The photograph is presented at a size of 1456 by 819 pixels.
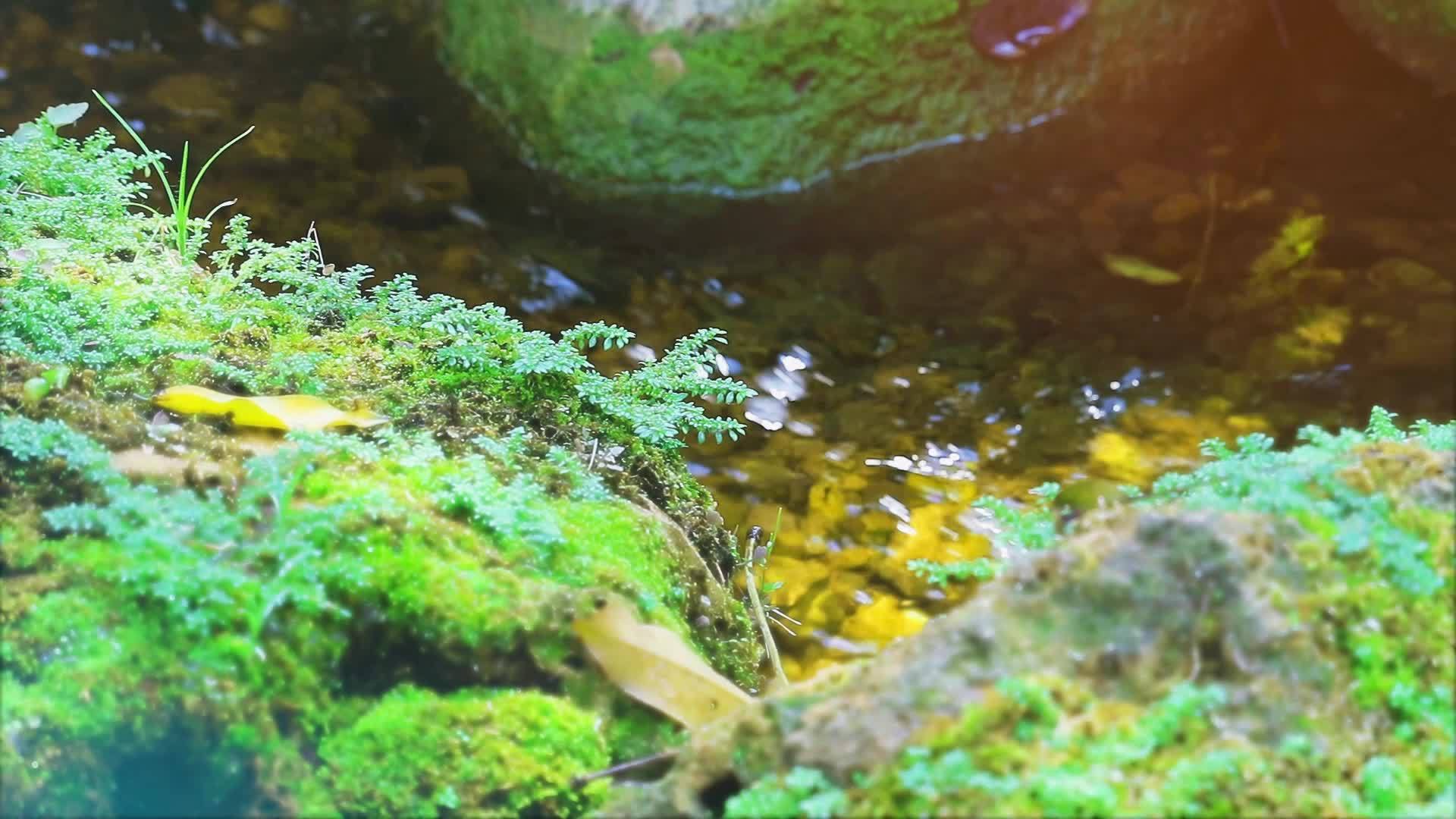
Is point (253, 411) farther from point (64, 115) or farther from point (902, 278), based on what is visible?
point (902, 278)

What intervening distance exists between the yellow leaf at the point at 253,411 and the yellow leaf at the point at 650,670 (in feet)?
2.42

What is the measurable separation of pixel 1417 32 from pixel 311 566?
7.43m

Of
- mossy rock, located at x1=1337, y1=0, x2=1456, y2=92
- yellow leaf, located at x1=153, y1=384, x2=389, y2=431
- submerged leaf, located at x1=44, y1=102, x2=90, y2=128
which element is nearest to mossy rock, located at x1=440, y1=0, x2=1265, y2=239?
mossy rock, located at x1=1337, y1=0, x2=1456, y2=92

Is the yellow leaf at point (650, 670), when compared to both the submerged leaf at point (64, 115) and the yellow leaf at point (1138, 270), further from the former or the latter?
the yellow leaf at point (1138, 270)

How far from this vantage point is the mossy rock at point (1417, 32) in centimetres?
641

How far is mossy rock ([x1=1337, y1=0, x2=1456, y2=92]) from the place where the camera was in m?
6.41

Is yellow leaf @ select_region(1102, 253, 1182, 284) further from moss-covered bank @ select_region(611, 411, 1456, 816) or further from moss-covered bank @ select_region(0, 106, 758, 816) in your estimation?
moss-covered bank @ select_region(611, 411, 1456, 816)

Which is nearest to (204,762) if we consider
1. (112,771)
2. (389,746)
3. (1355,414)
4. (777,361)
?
(112,771)

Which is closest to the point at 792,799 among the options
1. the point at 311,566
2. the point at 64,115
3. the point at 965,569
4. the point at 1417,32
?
the point at 965,569

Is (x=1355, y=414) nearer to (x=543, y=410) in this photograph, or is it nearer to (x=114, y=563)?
(x=543, y=410)

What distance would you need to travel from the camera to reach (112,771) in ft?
5.01

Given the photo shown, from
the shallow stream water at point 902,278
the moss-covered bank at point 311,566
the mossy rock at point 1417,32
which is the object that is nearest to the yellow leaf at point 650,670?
the moss-covered bank at point 311,566

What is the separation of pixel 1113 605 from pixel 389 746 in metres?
1.09

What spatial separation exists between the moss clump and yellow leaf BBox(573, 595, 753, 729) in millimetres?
126
